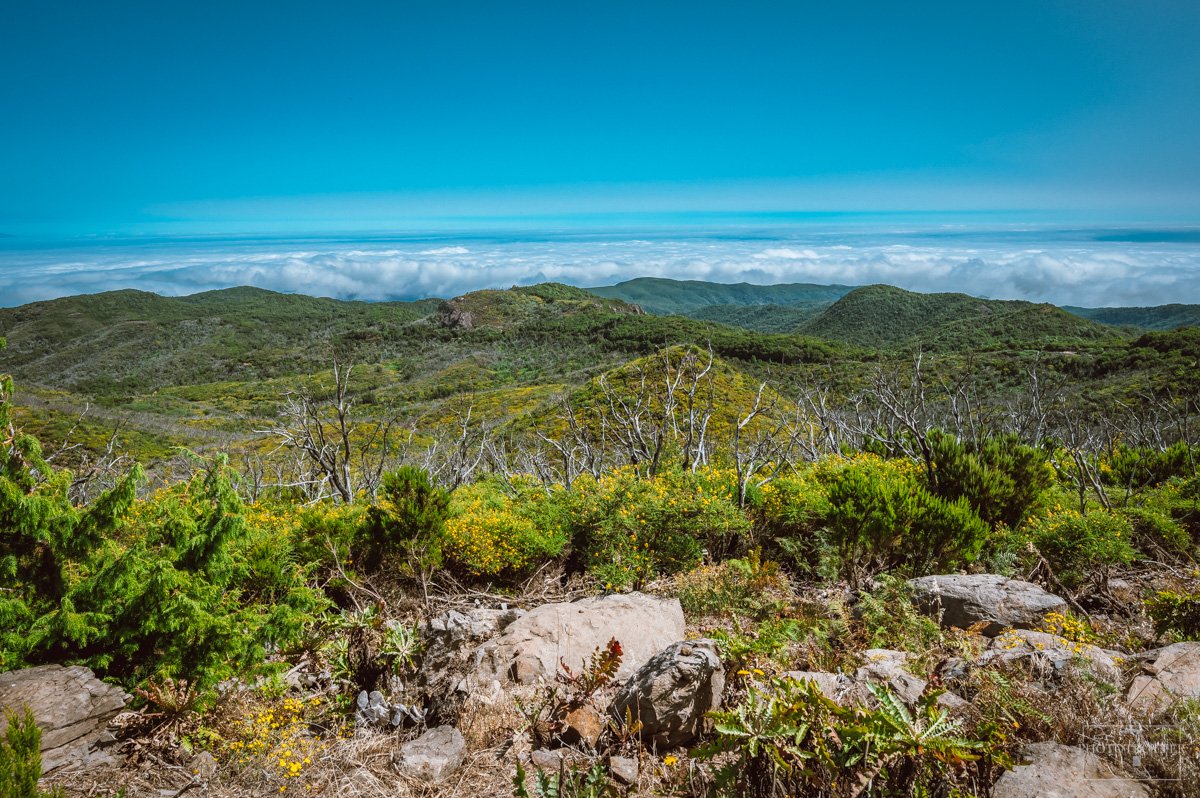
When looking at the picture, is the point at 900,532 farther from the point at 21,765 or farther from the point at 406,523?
the point at 21,765

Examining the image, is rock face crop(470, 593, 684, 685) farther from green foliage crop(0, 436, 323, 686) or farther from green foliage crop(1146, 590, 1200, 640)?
green foliage crop(1146, 590, 1200, 640)

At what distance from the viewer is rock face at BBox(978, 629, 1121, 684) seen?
355 centimetres

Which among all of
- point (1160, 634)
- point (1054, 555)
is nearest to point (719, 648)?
point (1160, 634)

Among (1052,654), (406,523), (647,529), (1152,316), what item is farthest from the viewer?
(1152,316)

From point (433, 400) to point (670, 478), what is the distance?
2679 inches

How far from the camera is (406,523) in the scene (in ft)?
21.8

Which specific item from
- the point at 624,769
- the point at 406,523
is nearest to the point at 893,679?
the point at 624,769

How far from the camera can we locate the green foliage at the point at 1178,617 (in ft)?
14.2

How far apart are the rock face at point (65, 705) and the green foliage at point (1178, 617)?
753 cm

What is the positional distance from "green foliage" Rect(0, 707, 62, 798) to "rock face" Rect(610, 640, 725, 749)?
2892 mm

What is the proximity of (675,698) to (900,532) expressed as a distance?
4339mm

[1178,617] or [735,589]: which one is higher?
[1178,617]

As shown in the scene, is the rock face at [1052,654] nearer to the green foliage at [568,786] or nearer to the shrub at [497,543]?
the green foliage at [568,786]

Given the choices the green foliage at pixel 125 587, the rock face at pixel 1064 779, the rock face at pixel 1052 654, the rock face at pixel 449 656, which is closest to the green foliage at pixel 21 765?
the green foliage at pixel 125 587
